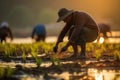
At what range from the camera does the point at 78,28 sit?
11.7 m

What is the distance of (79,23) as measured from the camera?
38.5 feet

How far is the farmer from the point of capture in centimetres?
1154

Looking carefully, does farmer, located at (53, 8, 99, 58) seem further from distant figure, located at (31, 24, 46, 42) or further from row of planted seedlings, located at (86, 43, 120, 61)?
distant figure, located at (31, 24, 46, 42)

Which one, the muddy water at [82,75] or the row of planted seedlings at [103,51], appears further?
the row of planted seedlings at [103,51]

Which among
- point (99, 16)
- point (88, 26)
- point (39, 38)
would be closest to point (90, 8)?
point (99, 16)

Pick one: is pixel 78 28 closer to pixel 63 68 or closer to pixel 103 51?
pixel 63 68

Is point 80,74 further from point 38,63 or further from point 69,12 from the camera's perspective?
point 69,12

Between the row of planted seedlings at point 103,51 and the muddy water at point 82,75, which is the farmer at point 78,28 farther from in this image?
the muddy water at point 82,75

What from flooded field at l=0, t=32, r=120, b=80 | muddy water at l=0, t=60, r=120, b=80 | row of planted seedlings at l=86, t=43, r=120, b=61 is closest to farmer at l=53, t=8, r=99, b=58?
flooded field at l=0, t=32, r=120, b=80

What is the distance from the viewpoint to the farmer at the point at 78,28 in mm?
11543

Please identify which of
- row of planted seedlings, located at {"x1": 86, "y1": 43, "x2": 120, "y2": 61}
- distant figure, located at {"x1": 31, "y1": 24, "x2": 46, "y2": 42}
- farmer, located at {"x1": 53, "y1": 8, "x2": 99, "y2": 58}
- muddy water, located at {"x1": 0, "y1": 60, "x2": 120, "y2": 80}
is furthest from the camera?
distant figure, located at {"x1": 31, "y1": 24, "x2": 46, "y2": 42}

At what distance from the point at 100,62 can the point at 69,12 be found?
1.30 metres

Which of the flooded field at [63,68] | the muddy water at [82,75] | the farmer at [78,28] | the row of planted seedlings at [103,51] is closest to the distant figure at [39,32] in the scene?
the row of planted seedlings at [103,51]

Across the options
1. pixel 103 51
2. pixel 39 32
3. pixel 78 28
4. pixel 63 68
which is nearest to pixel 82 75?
pixel 63 68
